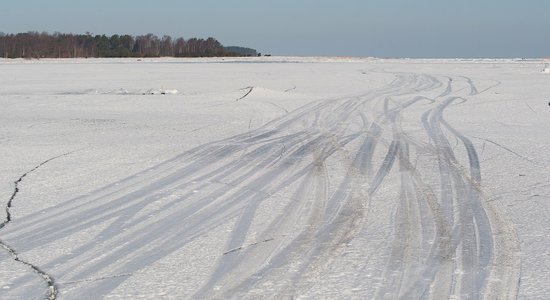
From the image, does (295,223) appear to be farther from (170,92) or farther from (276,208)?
(170,92)

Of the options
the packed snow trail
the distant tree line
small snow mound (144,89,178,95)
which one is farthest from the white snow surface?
the distant tree line

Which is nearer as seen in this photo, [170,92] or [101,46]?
[170,92]

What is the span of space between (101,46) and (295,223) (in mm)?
106639

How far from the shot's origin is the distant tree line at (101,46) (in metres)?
93.2

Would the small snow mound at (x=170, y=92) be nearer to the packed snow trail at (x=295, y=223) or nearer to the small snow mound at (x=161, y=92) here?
the small snow mound at (x=161, y=92)

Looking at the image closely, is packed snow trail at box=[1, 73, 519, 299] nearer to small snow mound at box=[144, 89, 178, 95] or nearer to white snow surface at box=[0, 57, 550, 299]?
white snow surface at box=[0, 57, 550, 299]

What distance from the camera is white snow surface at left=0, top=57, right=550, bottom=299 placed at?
4.25 meters

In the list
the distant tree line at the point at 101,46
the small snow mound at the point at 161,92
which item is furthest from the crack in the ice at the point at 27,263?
the distant tree line at the point at 101,46

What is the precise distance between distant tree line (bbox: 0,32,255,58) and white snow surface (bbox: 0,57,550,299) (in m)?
83.6

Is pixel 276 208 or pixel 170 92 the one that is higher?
pixel 276 208

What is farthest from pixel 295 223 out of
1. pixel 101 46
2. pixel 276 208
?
pixel 101 46

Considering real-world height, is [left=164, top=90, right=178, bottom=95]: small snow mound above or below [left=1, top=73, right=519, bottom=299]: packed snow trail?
below

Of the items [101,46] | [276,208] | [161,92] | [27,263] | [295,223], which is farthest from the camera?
[101,46]

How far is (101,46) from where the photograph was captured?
10800cm
